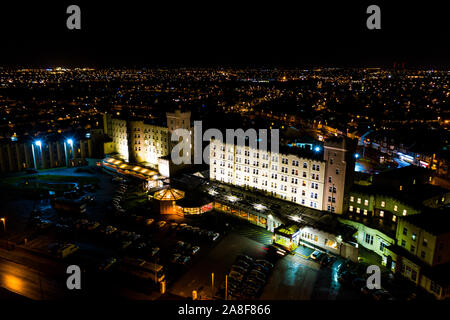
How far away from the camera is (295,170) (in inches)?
2103

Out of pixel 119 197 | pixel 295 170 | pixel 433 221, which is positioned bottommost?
pixel 119 197

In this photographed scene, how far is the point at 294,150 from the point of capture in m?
54.7

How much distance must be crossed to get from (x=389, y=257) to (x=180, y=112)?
49206 mm

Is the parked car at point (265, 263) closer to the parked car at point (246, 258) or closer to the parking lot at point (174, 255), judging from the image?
the parking lot at point (174, 255)

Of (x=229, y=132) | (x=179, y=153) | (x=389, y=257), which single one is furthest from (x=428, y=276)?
(x=179, y=153)

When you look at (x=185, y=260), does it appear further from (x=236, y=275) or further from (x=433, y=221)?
(x=433, y=221)

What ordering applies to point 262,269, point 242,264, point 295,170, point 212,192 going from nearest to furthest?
1. point 262,269
2. point 242,264
3. point 295,170
4. point 212,192

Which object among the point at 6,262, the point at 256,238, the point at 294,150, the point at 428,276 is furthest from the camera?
the point at 294,150

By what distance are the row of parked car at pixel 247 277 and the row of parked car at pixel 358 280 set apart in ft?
30.1

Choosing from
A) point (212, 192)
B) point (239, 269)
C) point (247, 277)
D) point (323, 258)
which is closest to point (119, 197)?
point (212, 192)

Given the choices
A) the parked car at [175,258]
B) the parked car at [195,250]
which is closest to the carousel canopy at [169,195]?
the parked car at [195,250]

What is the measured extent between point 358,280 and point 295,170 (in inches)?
777

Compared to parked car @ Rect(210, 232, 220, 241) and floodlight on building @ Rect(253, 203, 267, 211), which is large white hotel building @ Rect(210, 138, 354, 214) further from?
parked car @ Rect(210, 232, 220, 241)
